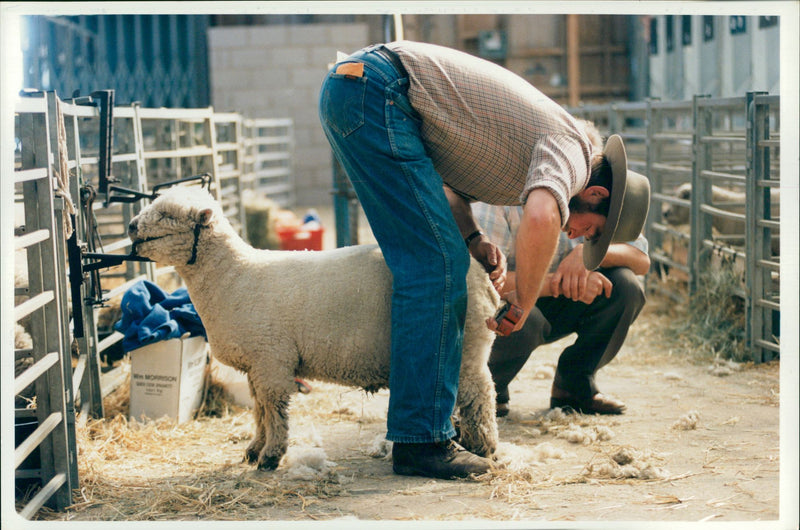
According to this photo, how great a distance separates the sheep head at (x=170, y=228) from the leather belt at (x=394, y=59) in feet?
2.86

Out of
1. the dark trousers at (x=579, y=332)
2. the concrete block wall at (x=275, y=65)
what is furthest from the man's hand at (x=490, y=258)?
the concrete block wall at (x=275, y=65)

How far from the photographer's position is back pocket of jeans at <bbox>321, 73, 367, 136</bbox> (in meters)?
2.80

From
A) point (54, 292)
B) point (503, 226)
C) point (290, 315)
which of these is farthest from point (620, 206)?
point (54, 292)

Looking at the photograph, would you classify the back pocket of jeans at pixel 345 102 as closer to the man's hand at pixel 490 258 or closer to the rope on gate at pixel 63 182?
the man's hand at pixel 490 258

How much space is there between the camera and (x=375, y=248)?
3.17 metres

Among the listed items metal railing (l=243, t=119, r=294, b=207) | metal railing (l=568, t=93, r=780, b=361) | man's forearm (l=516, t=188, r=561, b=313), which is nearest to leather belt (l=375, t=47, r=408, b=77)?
man's forearm (l=516, t=188, r=561, b=313)

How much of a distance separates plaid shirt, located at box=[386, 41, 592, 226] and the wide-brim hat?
145 mm

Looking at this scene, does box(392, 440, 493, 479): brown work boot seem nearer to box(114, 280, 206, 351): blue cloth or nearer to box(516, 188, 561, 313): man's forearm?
box(516, 188, 561, 313): man's forearm

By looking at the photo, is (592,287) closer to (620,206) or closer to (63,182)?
(620,206)

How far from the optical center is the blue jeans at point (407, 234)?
280cm

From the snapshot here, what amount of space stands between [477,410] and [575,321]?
940mm

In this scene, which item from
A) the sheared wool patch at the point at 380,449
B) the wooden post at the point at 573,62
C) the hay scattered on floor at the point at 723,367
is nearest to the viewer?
the sheared wool patch at the point at 380,449

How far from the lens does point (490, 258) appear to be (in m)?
3.20

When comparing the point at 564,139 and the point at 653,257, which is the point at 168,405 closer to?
the point at 564,139
